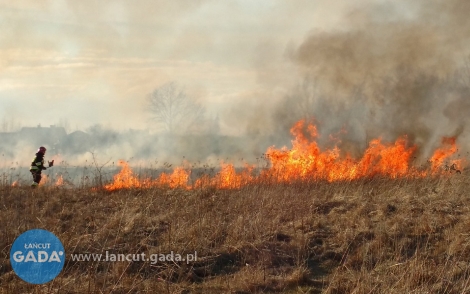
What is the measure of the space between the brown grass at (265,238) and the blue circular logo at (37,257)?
0.14m

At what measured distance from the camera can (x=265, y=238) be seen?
21.5ft

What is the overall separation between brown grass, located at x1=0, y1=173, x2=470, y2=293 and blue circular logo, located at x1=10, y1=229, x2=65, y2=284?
0.14 metres

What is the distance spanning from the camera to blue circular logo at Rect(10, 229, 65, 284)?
16.9 feet

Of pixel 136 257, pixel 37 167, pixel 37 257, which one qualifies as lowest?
pixel 136 257

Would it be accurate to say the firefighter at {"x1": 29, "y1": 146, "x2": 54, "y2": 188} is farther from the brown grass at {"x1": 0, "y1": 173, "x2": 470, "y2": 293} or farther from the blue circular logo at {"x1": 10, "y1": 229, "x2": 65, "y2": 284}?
the blue circular logo at {"x1": 10, "y1": 229, "x2": 65, "y2": 284}

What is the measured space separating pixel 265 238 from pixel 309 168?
7.45m

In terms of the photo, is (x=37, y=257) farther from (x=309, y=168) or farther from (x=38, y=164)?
(x=309, y=168)

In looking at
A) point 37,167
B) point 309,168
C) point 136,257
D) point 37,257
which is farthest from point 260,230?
point 37,167

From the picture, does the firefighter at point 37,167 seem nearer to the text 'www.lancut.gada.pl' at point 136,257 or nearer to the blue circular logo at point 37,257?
the blue circular logo at point 37,257

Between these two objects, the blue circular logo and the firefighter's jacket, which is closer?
the blue circular logo

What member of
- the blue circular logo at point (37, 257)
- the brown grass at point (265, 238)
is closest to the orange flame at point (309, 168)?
the brown grass at point (265, 238)

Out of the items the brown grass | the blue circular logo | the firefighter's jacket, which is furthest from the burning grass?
the firefighter's jacket

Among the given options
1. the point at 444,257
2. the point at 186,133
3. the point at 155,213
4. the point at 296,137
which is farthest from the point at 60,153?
the point at 444,257

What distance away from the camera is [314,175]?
39.0ft
